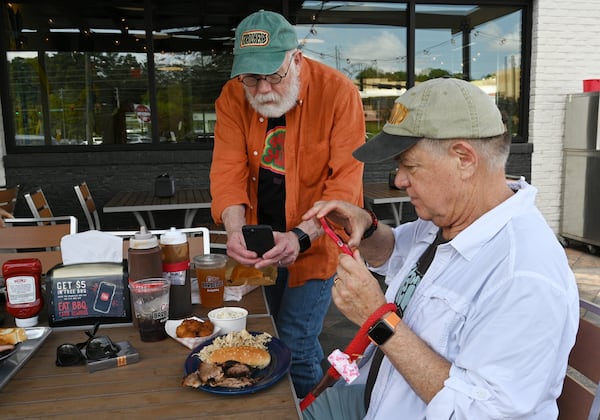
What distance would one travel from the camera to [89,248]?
1.88m

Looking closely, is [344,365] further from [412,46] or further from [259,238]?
[412,46]

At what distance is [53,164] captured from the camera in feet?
17.6

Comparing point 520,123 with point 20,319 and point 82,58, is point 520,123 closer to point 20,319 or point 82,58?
point 82,58

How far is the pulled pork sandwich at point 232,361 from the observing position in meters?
1.16

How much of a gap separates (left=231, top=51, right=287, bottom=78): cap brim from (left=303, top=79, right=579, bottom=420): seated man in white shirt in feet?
2.03

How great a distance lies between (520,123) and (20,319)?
6.04 m

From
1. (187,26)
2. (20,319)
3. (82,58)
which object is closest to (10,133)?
(82,58)

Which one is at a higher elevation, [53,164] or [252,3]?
[252,3]

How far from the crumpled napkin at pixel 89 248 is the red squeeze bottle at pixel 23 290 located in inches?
11.6

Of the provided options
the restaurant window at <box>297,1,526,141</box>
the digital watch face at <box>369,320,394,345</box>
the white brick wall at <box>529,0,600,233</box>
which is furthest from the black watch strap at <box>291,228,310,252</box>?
the white brick wall at <box>529,0,600,233</box>

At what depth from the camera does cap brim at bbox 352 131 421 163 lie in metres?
1.20

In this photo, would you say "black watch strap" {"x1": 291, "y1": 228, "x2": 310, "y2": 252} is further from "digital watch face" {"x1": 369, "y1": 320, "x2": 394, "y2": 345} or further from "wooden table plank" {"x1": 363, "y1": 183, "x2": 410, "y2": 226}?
"wooden table plank" {"x1": 363, "y1": 183, "x2": 410, "y2": 226}

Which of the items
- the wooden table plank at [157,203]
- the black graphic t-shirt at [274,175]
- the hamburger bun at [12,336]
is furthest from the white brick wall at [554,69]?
the hamburger bun at [12,336]

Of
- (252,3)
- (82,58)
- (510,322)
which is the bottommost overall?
(510,322)
